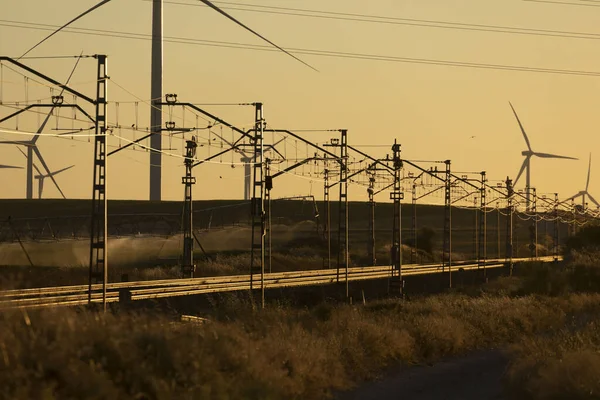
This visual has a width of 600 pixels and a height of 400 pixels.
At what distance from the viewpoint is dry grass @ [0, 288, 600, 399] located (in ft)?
62.8

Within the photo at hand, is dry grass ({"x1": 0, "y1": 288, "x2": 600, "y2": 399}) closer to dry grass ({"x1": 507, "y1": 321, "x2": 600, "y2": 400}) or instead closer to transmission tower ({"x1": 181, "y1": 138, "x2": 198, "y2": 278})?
dry grass ({"x1": 507, "y1": 321, "x2": 600, "y2": 400})

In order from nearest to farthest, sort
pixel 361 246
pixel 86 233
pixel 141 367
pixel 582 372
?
pixel 141 367
pixel 582 372
pixel 86 233
pixel 361 246

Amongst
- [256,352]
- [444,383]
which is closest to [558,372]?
[444,383]

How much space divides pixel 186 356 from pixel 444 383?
44.5 ft

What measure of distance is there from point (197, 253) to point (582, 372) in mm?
100221

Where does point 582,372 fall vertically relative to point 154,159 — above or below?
below

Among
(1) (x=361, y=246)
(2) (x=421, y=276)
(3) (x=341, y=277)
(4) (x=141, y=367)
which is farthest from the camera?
(1) (x=361, y=246)

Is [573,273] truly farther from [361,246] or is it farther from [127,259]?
[361,246]

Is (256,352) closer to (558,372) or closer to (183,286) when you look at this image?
(558,372)

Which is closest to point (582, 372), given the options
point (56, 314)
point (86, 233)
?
point (56, 314)

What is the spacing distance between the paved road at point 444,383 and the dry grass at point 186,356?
64cm

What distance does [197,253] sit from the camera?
126 m

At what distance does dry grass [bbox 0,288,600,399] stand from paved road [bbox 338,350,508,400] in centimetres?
64

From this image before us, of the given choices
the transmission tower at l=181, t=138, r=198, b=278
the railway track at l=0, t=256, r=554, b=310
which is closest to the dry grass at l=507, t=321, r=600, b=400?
the railway track at l=0, t=256, r=554, b=310
